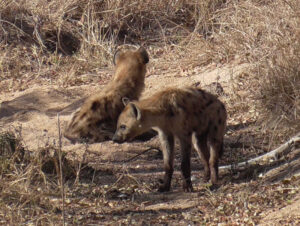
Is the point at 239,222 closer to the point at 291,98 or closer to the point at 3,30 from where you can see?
the point at 291,98

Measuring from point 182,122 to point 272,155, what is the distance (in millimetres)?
954

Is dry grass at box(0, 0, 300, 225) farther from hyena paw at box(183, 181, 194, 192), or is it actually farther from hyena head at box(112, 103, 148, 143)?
hyena head at box(112, 103, 148, 143)

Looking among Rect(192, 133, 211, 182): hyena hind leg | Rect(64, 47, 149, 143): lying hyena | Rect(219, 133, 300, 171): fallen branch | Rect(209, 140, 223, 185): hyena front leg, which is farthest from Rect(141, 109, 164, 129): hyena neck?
Rect(64, 47, 149, 143): lying hyena

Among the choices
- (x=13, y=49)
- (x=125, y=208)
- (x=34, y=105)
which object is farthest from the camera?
(x=13, y=49)

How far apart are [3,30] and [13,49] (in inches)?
13.3

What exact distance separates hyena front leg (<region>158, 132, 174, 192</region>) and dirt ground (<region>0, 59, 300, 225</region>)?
0.09 metres

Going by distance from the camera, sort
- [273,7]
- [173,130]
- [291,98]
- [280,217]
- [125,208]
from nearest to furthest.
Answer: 1. [280,217]
2. [125,208]
3. [173,130]
4. [291,98]
5. [273,7]

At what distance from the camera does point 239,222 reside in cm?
519

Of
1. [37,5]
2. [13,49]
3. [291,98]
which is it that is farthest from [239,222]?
[37,5]

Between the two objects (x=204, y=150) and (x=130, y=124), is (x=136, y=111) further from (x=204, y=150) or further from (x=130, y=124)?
(x=204, y=150)

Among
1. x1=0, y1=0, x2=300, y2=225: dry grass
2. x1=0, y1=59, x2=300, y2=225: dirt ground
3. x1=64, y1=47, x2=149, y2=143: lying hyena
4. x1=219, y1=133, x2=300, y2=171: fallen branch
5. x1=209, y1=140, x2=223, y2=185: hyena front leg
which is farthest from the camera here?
x1=64, y1=47, x2=149, y2=143: lying hyena

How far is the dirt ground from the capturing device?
17.6 feet

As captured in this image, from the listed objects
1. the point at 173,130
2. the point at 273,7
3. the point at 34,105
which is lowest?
the point at 34,105

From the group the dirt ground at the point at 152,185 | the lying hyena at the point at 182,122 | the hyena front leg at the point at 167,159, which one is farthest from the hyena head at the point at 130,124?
the dirt ground at the point at 152,185
